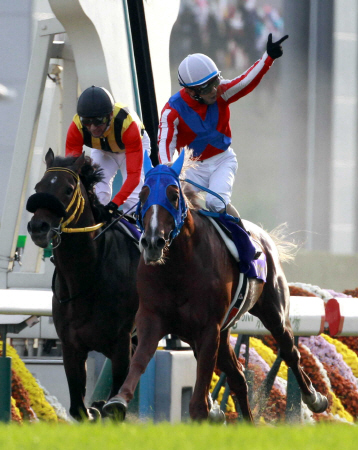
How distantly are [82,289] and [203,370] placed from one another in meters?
0.79

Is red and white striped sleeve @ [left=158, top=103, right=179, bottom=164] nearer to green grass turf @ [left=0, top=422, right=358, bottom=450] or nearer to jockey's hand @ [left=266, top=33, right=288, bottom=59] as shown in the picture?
jockey's hand @ [left=266, top=33, right=288, bottom=59]

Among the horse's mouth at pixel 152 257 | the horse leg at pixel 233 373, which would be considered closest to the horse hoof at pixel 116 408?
the horse's mouth at pixel 152 257

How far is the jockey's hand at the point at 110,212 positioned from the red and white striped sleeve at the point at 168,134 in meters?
0.36

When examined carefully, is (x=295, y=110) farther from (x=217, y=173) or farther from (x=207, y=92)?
(x=207, y=92)

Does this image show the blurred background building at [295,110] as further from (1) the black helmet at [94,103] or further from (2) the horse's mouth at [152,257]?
(2) the horse's mouth at [152,257]

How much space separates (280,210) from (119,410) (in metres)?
6.98

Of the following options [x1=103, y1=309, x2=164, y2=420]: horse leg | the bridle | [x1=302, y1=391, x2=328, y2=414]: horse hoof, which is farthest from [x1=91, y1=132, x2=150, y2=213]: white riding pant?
[x1=302, y1=391, x2=328, y2=414]: horse hoof

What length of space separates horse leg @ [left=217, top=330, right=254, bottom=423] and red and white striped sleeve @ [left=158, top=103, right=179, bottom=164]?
36.1 inches

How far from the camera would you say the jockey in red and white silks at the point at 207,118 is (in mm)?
3928

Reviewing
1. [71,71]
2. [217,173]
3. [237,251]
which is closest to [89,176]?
[217,173]

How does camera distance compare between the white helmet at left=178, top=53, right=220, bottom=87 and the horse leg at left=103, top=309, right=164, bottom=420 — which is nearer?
the horse leg at left=103, top=309, right=164, bottom=420

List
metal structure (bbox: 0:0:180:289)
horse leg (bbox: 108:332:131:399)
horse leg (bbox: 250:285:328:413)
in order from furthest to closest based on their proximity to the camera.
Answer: metal structure (bbox: 0:0:180:289) → horse leg (bbox: 250:285:328:413) → horse leg (bbox: 108:332:131:399)

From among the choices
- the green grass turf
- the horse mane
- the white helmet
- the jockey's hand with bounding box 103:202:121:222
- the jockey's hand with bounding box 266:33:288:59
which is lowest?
the green grass turf

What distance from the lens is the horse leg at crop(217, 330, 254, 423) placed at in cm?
420
